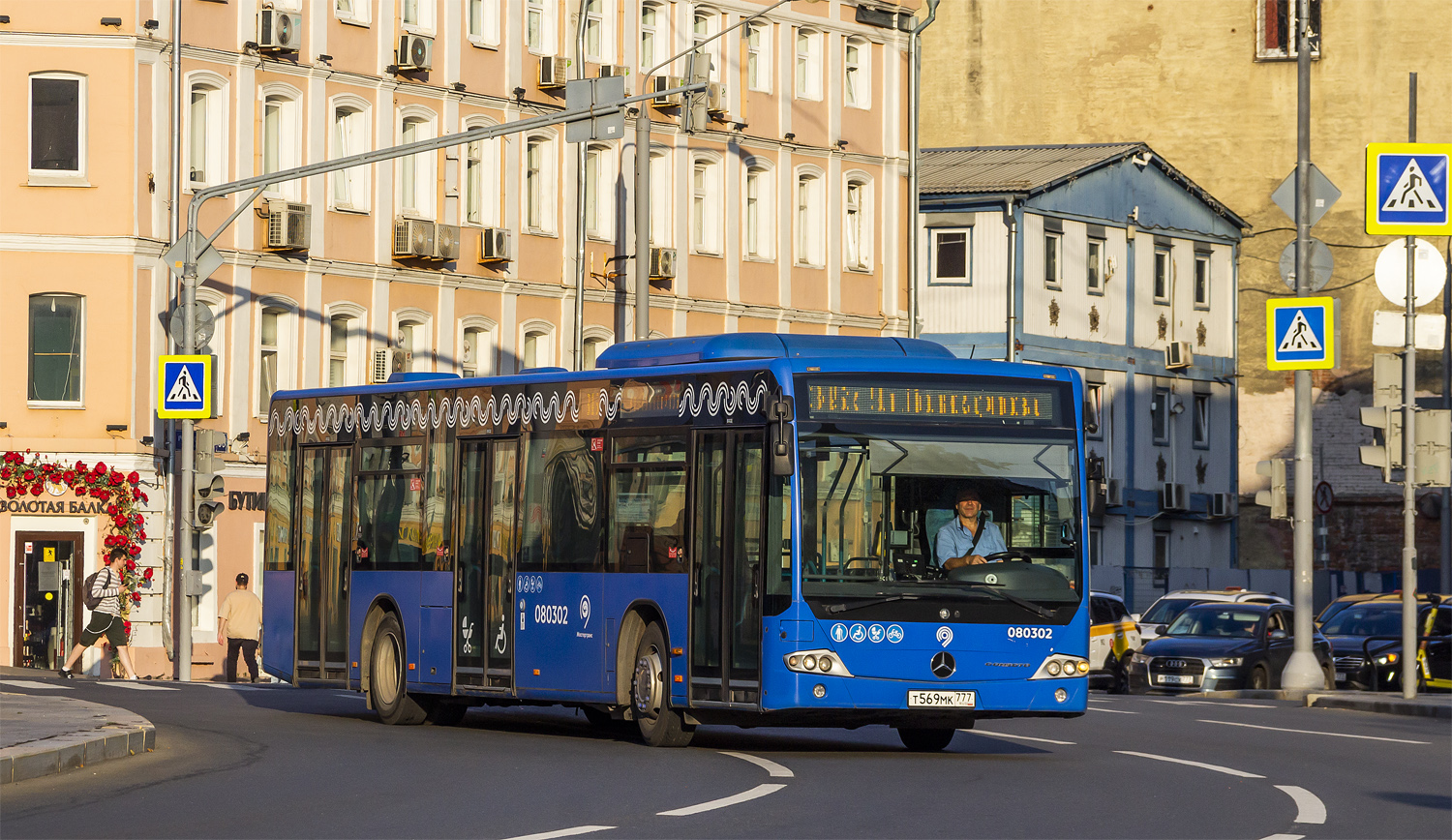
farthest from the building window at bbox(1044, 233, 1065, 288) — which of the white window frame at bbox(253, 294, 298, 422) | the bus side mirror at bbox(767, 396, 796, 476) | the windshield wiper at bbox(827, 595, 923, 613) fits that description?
the bus side mirror at bbox(767, 396, 796, 476)

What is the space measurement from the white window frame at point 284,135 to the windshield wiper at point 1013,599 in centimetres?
2813

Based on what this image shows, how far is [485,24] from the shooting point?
48438mm

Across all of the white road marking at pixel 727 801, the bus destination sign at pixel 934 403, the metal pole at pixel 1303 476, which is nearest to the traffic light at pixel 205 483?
the metal pole at pixel 1303 476

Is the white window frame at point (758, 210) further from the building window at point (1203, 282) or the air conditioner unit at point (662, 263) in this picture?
the building window at point (1203, 282)

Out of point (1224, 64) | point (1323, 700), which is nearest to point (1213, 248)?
point (1224, 64)

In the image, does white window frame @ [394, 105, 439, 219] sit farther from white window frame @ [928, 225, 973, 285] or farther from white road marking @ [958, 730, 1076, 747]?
white road marking @ [958, 730, 1076, 747]

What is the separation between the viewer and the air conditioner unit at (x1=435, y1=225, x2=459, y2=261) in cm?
4678

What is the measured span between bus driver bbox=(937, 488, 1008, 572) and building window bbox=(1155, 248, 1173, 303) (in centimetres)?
4880

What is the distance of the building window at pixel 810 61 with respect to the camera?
55.2m

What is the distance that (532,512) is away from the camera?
838 inches

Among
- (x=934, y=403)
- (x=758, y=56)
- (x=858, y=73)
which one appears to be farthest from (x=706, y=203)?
(x=934, y=403)

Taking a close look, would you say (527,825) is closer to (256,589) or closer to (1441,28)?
(256,589)

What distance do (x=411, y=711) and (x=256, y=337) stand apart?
2271cm

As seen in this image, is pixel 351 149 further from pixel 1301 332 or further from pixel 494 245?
pixel 1301 332
